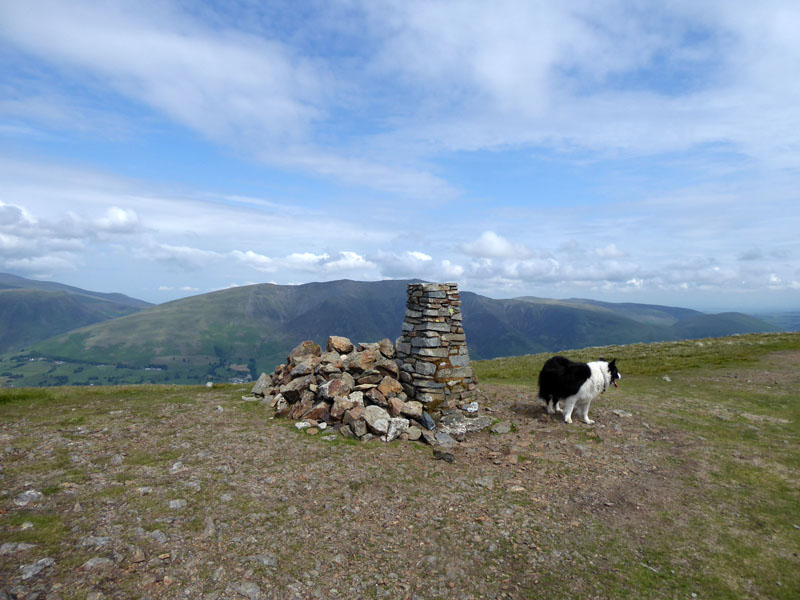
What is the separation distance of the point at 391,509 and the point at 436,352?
269 inches

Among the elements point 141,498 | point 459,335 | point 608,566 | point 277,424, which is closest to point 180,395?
point 277,424

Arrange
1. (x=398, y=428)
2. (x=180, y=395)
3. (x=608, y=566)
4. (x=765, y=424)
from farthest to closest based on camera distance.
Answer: (x=180, y=395) → (x=765, y=424) → (x=398, y=428) → (x=608, y=566)

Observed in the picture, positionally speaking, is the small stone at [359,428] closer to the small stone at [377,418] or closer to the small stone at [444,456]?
the small stone at [377,418]

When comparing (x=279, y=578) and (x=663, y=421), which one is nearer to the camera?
(x=279, y=578)

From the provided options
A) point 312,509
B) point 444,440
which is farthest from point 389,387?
point 312,509

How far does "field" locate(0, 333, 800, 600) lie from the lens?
6473 mm

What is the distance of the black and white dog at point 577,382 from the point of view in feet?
45.5

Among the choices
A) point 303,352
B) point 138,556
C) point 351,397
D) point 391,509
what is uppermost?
point 303,352

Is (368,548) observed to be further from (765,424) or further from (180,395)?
(765,424)

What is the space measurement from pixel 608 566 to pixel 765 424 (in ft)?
40.4

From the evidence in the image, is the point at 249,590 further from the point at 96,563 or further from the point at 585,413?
the point at 585,413

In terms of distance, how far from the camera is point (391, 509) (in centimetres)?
877

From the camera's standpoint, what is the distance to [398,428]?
12.9 meters


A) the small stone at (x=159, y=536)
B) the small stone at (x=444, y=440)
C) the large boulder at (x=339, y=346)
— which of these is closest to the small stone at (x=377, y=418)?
the small stone at (x=444, y=440)
